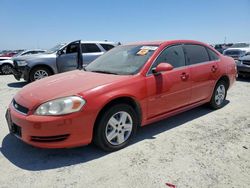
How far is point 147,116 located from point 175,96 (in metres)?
0.68

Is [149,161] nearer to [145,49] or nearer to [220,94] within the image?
[145,49]

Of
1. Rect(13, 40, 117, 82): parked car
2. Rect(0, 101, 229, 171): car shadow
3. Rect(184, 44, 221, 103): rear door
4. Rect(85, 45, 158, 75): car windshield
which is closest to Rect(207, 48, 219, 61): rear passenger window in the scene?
Rect(184, 44, 221, 103): rear door

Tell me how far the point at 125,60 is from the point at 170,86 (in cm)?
86

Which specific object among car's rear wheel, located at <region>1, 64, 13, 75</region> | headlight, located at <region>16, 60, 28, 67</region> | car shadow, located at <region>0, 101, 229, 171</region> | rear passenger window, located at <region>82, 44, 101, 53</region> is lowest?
car shadow, located at <region>0, 101, 229, 171</region>

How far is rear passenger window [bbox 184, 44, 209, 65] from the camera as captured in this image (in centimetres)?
438

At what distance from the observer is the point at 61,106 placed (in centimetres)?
288

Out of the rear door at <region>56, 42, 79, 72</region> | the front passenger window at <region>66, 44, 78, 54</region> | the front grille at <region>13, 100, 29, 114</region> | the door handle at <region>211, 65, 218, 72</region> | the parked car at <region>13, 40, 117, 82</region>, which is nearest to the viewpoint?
the front grille at <region>13, 100, 29, 114</region>

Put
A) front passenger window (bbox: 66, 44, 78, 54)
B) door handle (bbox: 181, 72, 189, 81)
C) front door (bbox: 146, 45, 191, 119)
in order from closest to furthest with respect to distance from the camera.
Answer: front door (bbox: 146, 45, 191, 119) < door handle (bbox: 181, 72, 189, 81) < front passenger window (bbox: 66, 44, 78, 54)

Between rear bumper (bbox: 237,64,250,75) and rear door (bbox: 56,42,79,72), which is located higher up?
rear door (bbox: 56,42,79,72)

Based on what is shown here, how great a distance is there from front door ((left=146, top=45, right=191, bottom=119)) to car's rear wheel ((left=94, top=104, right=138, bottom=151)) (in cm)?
38

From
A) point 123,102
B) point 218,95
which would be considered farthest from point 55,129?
point 218,95

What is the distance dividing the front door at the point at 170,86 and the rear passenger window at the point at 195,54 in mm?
170

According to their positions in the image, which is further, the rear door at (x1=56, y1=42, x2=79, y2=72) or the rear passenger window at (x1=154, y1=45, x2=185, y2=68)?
the rear door at (x1=56, y1=42, x2=79, y2=72)

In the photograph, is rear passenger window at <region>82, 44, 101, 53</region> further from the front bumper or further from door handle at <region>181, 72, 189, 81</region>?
the front bumper
